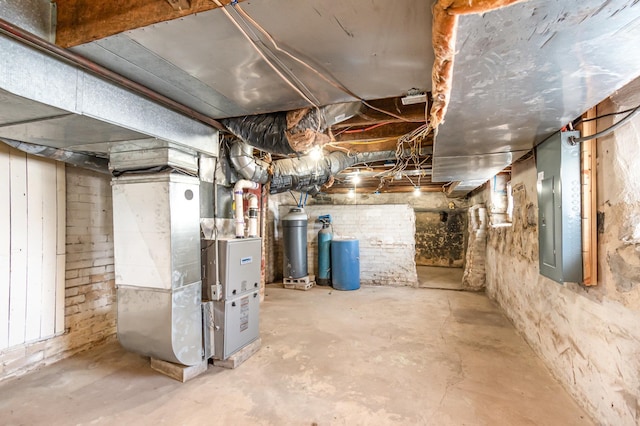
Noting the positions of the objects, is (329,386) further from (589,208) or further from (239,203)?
(589,208)

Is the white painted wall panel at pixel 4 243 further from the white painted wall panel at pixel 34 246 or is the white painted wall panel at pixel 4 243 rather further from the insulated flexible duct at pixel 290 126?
the insulated flexible duct at pixel 290 126

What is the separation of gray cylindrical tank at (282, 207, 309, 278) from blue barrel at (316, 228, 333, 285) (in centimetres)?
38

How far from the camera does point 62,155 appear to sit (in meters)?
2.24

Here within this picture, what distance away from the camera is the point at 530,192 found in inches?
110

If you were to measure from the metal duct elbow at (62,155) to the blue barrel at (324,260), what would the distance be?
12.0 feet

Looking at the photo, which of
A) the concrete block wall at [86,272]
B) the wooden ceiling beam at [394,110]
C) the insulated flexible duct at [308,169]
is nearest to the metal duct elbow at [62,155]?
the concrete block wall at [86,272]

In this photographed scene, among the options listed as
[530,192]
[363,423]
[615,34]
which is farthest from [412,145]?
[363,423]

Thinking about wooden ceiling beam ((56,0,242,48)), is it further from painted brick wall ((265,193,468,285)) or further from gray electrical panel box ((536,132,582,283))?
painted brick wall ((265,193,468,285))

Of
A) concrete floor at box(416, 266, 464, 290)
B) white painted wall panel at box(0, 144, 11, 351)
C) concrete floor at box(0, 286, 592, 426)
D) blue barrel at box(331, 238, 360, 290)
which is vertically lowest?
concrete floor at box(416, 266, 464, 290)

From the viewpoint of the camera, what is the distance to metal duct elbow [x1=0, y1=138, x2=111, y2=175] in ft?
6.67

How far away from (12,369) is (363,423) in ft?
8.64

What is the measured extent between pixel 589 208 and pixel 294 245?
413cm

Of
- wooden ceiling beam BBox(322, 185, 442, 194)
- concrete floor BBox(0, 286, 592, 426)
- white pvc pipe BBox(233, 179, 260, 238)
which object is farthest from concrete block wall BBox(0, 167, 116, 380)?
wooden ceiling beam BBox(322, 185, 442, 194)

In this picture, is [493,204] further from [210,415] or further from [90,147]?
[90,147]
